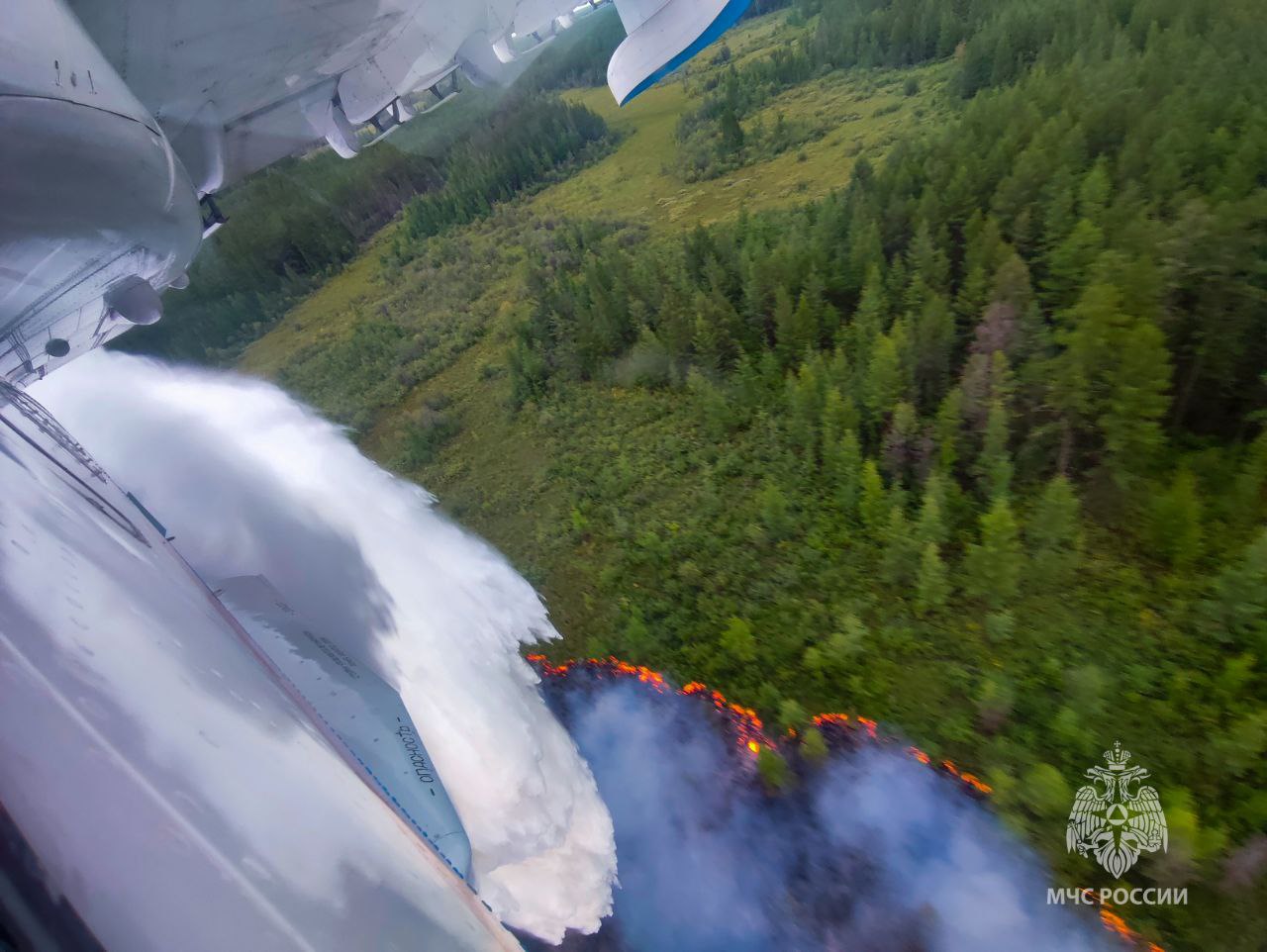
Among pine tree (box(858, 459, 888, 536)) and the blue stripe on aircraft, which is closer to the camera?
the blue stripe on aircraft

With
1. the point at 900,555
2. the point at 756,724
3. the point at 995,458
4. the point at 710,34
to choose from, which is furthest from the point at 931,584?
the point at 710,34

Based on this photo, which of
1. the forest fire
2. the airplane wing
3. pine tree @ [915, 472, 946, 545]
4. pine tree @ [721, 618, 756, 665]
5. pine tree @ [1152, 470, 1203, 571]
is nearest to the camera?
the airplane wing

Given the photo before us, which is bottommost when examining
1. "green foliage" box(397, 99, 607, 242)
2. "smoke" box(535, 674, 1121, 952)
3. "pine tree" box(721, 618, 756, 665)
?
"smoke" box(535, 674, 1121, 952)

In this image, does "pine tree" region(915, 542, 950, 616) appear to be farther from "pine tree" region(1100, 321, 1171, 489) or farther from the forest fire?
"pine tree" region(1100, 321, 1171, 489)

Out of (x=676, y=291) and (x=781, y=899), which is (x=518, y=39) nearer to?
(x=676, y=291)

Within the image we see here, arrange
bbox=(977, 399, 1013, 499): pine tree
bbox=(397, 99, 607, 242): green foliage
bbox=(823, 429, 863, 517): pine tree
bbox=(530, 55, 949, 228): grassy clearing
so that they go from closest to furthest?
bbox=(977, 399, 1013, 499): pine tree, bbox=(823, 429, 863, 517): pine tree, bbox=(530, 55, 949, 228): grassy clearing, bbox=(397, 99, 607, 242): green foliage

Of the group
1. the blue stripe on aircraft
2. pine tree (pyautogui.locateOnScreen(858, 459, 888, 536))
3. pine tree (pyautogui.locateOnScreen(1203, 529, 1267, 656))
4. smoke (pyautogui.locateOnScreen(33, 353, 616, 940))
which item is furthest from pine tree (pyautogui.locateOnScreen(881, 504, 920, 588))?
the blue stripe on aircraft

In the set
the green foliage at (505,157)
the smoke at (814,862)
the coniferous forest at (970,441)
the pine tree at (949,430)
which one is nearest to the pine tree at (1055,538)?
the coniferous forest at (970,441)

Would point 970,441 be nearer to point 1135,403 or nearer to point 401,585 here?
point 1135,403
